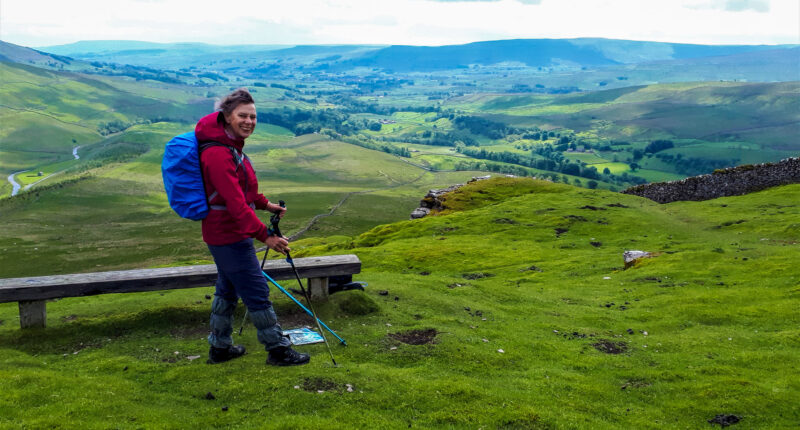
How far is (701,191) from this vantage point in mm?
61125

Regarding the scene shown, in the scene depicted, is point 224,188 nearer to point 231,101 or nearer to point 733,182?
point 231,101

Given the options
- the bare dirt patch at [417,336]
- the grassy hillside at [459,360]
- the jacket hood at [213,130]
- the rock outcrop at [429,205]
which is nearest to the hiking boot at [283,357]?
the grassy hillside at [459,360]

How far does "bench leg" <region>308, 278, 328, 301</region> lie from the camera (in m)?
16.2

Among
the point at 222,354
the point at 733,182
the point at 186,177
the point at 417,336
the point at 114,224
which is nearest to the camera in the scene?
the point at 186,177

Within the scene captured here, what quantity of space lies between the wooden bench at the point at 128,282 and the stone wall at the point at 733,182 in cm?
5847

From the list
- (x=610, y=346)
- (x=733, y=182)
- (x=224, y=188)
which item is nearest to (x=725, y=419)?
(x=610, y=346)

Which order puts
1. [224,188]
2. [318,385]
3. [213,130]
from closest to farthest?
[224,188] → [213,130] → [318,385]

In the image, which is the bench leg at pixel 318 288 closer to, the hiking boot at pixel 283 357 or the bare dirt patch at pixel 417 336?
the bare dirt patch at pixel 417 336

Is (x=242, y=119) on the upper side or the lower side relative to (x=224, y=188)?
upper

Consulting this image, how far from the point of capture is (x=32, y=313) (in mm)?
13414

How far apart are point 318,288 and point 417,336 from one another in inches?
145

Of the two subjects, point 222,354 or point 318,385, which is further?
point 222,354

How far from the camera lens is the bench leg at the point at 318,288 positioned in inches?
637

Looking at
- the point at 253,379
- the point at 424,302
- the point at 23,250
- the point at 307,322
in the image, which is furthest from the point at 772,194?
the point at 23,250
